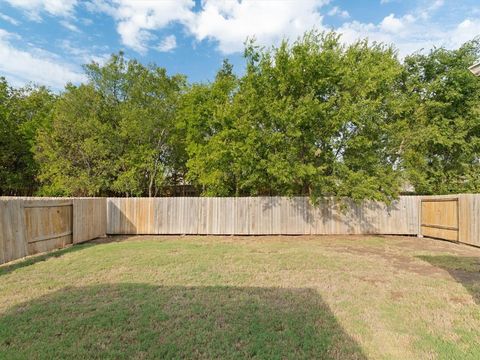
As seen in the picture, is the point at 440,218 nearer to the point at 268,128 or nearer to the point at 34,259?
the point at 268,128

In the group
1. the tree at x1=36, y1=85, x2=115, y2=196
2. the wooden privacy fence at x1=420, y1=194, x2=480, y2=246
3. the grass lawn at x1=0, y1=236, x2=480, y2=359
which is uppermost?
the tree at x1=36, y1=85, x2=115, y2=196

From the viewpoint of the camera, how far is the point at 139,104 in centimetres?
1683

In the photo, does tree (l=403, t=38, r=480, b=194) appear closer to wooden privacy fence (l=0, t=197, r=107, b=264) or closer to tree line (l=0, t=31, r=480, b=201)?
tree line (l=0, t=31, r=480, b=201)

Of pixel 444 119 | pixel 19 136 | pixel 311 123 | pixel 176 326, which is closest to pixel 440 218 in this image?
pixel 311 123

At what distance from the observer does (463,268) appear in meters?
6.14

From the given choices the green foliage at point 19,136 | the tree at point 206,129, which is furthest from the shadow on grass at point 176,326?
the green foliage at point 19,136

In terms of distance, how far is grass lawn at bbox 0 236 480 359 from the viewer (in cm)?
290

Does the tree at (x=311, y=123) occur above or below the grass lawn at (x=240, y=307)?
above

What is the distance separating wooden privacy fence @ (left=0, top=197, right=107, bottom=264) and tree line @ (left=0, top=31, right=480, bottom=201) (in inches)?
203

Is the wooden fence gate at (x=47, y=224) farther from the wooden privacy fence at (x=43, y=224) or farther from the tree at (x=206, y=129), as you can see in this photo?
the tree at (x=206, y=129)

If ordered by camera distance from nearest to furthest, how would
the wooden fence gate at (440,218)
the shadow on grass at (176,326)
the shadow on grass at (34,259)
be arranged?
1. the shadow on grass at (176,326)
2. the shadow on grass at (34,259)
3. the wooden fence gate at (440,218)

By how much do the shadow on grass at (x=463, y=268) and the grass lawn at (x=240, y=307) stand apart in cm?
4

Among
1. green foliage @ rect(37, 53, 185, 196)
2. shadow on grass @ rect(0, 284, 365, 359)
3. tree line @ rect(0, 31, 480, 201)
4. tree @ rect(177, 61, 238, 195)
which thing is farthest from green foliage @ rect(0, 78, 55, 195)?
shadow on grass @ rect(0, 284, 365, 359)

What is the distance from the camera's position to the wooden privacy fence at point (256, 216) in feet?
38.2
